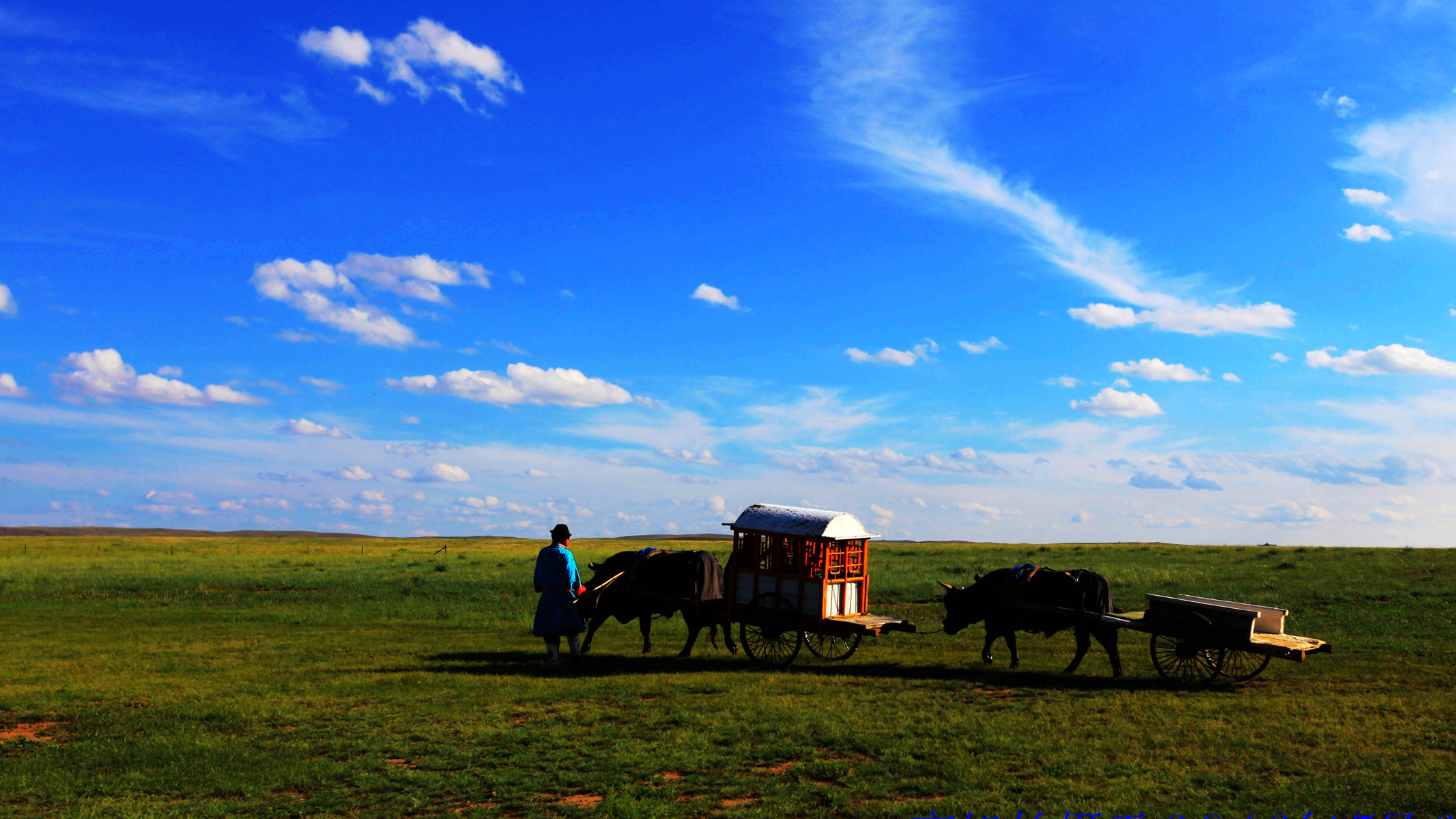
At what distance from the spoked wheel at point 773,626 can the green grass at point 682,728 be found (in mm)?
473

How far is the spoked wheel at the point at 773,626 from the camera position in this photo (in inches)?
631

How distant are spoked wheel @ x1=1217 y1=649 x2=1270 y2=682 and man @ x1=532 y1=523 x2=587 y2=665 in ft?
37.2

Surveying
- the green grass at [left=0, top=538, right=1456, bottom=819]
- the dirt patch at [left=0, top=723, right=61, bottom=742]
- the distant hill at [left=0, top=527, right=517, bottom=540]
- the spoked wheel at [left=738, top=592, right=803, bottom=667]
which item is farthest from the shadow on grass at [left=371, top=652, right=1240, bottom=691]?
the distant hill at [left=0, top=527, right=517, bottom=540]

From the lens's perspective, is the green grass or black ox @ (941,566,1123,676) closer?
the green grass

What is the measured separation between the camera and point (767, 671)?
15812 millimetres

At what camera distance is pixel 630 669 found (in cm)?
1620

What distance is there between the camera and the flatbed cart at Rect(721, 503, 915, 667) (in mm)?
15703

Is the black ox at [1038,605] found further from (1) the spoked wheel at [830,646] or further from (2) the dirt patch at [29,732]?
(2) the dirt patch at [29,732]

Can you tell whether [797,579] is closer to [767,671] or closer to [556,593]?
[767,671]

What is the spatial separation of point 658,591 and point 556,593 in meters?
2.38

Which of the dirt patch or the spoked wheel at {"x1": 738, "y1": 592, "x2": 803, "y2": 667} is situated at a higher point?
the spoked wheel at {"x1": 738, "y1": 592, "x2": 803, "y2": 667}

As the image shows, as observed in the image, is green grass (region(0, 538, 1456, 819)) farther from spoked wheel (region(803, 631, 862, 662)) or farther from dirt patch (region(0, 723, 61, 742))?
spoked wheel (region(803, 631, 862, 662))

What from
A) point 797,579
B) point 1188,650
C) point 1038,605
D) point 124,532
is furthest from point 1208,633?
point 124,532

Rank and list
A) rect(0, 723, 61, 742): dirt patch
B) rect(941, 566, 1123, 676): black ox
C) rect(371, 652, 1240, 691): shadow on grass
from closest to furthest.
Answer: rect(0, 723, 61, 742): dirt patch → rect(371, 652, 1240, 691): shadow on grass → rect(941, 566, 1123, 676): black ox
